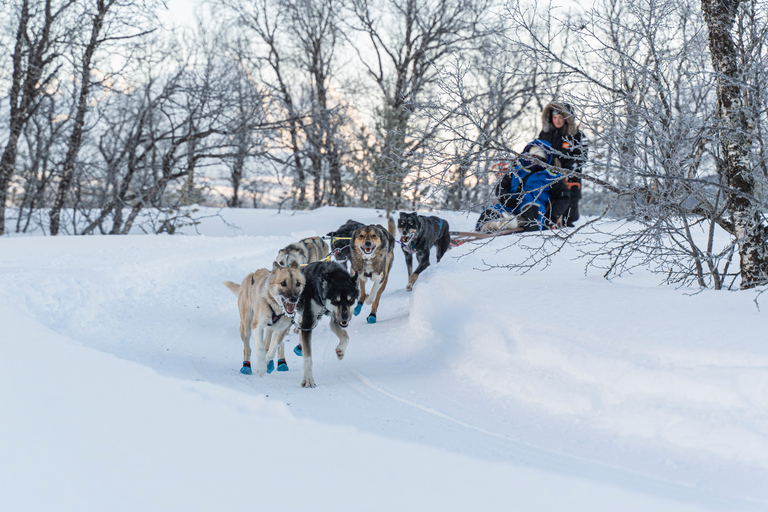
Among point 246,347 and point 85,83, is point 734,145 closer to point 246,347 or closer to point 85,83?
point 246,347

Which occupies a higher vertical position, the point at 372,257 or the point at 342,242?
the point at 342,242

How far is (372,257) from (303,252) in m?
1.00

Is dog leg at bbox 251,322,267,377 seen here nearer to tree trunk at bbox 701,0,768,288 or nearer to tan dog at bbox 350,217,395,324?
tan dog at bbox 350,217,395,324

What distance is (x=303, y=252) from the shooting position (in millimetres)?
7059

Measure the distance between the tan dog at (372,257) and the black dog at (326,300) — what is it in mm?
1981

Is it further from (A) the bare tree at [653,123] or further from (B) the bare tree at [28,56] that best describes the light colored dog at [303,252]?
(B) the bare tree at [28,56]

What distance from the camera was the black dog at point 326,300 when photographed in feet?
16.9

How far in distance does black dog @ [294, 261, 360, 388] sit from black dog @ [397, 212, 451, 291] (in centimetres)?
313

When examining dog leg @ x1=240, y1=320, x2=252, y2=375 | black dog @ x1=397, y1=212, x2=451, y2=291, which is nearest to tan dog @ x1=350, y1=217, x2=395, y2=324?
black dog @ x1=397, y1=212, x2=451, y2=291

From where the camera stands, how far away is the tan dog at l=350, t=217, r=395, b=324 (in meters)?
7.46

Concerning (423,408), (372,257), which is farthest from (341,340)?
(372,257)

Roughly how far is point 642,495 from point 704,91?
456 cm

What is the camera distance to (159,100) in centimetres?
1350

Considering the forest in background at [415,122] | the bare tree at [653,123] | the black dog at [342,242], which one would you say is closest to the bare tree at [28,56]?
the forest in background at [415,122]
